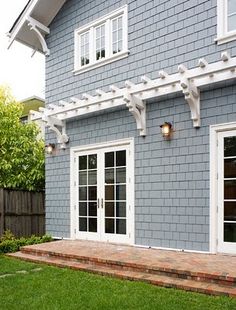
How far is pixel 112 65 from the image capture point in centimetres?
774

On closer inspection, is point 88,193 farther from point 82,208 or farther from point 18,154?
point 18,154

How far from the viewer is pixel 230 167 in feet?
19.5

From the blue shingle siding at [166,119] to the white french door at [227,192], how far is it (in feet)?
0.74

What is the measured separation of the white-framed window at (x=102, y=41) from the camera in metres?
7.59

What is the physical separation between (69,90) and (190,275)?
17.4 ft

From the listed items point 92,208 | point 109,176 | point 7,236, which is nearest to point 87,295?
point 109,176

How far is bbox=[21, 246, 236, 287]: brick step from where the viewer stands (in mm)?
4633

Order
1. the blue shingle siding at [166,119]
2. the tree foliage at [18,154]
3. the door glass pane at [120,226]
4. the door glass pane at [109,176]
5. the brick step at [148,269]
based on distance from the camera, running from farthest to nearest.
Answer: the tree foliage at [18,154] → the door glass pane at [109,176] → the door glass pane at [120,226] → the blue shingle siding at [166,119] → the brick step at [148,269]

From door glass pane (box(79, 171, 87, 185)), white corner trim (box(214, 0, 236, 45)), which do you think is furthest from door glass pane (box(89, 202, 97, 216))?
white corner trim (box(214, 0, 236, 45))

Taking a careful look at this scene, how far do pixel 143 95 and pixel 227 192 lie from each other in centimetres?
232

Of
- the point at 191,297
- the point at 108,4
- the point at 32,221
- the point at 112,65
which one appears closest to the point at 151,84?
the point at 112,65

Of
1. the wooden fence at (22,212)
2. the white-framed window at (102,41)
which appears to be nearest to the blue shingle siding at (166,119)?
the white-framed window at (102,41)

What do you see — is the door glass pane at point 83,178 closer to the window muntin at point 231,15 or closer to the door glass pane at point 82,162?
the door glass pane at point 82,162

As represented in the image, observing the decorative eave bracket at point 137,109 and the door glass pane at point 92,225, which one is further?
the door glass pane at point 92,225
